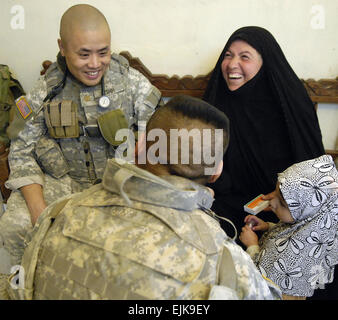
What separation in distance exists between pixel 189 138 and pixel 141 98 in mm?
880

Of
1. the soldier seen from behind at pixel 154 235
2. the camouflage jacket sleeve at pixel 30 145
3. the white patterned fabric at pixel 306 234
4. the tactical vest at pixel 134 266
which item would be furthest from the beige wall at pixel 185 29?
the tactical vest at pixel 134 266

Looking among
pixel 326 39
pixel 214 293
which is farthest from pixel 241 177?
pixel 214 293

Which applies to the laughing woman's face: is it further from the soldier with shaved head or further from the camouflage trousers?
the camouflage trousers

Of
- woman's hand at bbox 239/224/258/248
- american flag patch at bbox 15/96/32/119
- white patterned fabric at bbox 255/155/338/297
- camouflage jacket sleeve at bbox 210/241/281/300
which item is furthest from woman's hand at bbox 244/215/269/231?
american flag patch at bbox 15/96/32/119

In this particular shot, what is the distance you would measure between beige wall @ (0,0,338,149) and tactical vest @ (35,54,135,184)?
34cm

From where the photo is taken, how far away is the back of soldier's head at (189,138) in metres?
0.81

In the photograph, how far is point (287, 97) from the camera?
1.55 m

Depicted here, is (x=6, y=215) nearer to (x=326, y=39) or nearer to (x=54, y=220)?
(x=54, y=220)

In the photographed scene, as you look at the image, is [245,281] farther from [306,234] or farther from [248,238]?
[248,238]

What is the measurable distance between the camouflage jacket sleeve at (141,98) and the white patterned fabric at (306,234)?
0.77 metres

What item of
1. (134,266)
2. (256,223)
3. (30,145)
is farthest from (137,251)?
(30,145)

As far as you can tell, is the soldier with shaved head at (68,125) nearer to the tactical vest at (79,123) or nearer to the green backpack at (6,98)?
the tactical vest at (79,123)

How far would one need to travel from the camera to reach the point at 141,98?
1620 mm

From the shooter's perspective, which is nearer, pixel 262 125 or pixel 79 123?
pixel 79 123
